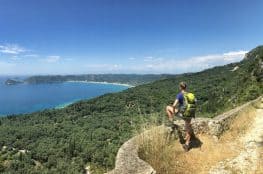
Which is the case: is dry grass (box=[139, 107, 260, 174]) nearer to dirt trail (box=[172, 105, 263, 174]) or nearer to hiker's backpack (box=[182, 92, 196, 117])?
dirt trail (box=[172, 105, 263, 174])

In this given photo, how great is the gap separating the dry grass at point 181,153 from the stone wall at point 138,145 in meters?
0.17

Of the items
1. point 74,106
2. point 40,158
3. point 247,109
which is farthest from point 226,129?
point 74,106

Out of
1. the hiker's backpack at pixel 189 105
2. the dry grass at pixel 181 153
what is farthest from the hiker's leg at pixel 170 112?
the dry grass at pixel 181 153

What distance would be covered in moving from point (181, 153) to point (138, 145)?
3.64ft

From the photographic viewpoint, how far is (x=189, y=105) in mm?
5789

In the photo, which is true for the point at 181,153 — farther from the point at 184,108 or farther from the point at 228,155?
the point at 228,155

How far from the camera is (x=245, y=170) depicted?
16.6ft

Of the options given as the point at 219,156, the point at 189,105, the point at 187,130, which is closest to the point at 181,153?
the point at 187,130

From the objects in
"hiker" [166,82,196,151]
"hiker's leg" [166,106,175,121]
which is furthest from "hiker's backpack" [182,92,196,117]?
"hiker's leg" [166,106,175,121]

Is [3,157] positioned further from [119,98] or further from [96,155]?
[119,98]

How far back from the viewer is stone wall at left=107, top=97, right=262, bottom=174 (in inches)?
167

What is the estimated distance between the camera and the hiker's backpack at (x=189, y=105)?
18.8 ft

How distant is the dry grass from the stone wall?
0.17 m

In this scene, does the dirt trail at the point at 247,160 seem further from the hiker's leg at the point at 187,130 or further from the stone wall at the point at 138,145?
the hiker's leg at the point at 187,130
